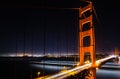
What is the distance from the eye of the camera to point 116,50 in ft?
140

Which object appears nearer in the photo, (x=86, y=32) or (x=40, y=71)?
(x=86, y=32)

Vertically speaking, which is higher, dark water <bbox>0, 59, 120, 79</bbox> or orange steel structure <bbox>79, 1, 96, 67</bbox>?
orange steel structure <bbox>79, 1, 96, 67</bbox>

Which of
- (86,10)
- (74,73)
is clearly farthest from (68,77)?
(86,10)

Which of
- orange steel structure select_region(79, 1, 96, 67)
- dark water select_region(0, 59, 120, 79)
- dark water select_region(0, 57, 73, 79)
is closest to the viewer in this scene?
orange steel structure select_region(79, 1, 96, 67)

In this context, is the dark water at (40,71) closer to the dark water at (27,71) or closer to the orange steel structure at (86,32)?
the dark water at (27,71)

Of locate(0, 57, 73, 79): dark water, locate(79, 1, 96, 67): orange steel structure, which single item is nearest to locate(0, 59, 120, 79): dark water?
locate(0, 57, 73, 79): dark water

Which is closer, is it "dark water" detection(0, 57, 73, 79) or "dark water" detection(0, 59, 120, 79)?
"dark water" detection(0, 59, 120, 79)

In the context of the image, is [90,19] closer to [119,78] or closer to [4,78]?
[119,78]

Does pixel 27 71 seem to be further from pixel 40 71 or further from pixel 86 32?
pixel 86 32

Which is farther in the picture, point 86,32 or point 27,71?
point 27,71

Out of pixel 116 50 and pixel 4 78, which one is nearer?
pixel 4 78

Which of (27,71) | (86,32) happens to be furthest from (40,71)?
(86,32)

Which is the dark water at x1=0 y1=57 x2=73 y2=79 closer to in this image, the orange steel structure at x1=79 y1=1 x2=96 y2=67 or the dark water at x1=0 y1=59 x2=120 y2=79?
the dark water at x1=0 y1=59 x2=120 y2=79

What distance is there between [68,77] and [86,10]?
4.63 meters
